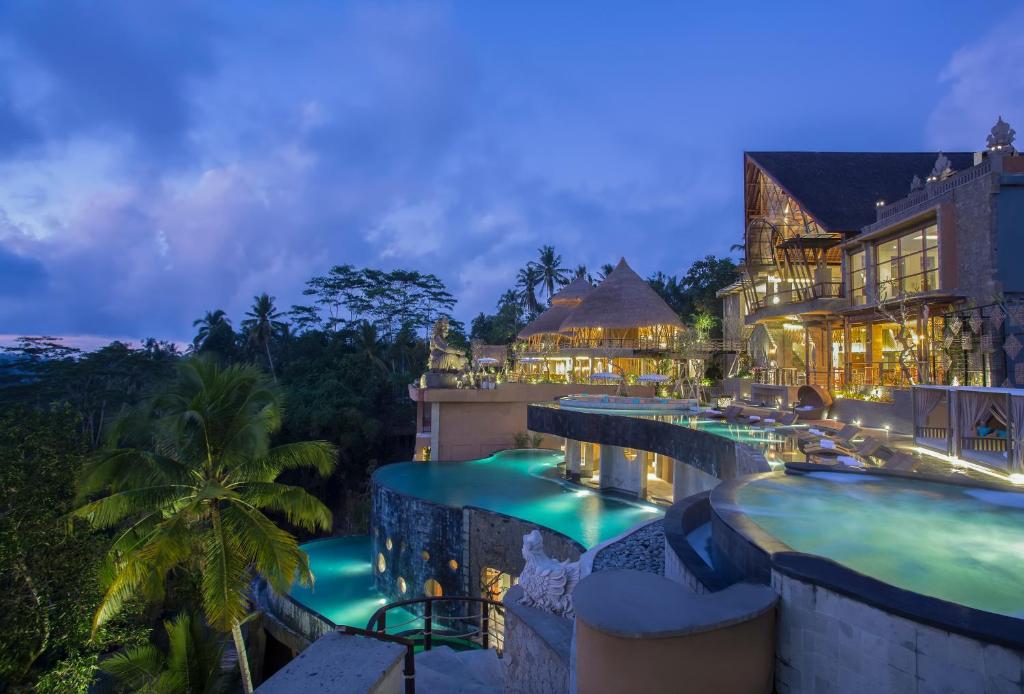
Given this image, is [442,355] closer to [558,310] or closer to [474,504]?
[474,504]

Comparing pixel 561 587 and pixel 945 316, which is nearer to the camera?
pixel 561 587

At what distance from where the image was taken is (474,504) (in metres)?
17.1

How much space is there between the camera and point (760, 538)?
4418mm

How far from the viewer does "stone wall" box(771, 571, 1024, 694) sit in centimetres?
276

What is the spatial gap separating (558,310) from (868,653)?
35294 millimetres

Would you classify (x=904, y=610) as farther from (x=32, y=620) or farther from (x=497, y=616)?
(x=32, y=620)

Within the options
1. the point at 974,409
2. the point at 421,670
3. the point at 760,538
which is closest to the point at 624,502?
the point at 974,409

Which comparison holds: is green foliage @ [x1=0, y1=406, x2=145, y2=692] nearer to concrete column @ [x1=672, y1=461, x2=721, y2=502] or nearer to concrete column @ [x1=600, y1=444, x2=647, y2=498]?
concrete column @ [x1=600, y1=444, x2=647, y2=498]

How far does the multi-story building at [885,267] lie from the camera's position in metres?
15.2

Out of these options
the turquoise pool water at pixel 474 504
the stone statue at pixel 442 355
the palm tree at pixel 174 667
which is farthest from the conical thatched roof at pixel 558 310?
the palm tree at pixel 174 667

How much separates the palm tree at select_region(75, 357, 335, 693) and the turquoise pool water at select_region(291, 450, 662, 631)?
5.59m

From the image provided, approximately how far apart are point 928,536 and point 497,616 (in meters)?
11.1

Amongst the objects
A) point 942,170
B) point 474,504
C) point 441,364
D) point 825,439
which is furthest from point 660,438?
point 942,170

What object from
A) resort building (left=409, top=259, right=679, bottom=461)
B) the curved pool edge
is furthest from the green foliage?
resort building (left=409, top=259, right=679, bottom=461)
